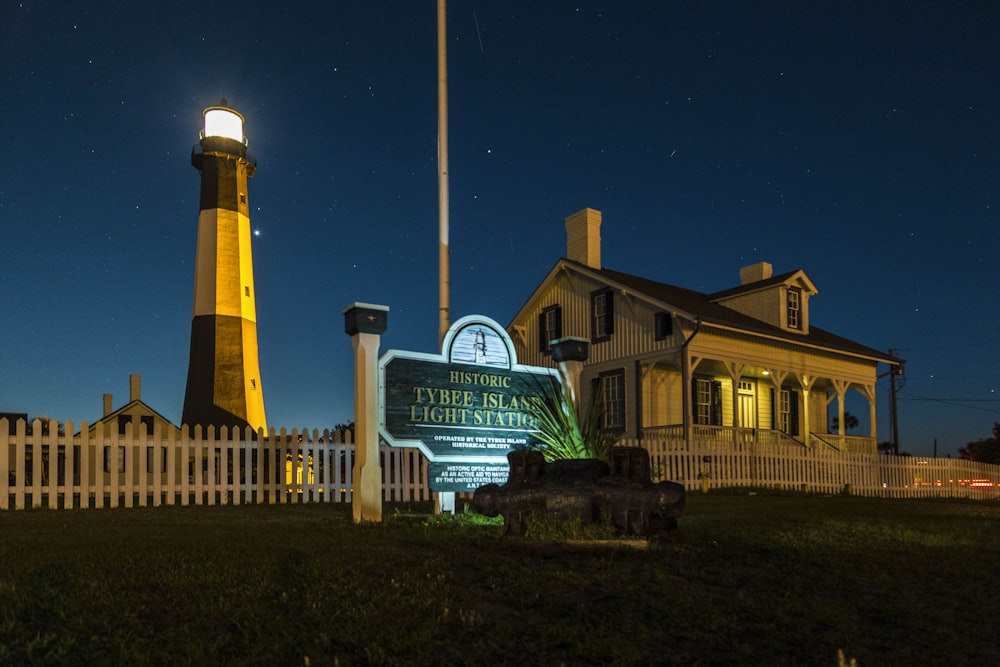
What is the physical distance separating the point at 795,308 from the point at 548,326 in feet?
29.6

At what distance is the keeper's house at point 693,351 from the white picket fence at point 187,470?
10263 millimetres

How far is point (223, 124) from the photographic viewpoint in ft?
114

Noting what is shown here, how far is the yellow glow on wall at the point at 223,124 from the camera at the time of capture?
3450cm

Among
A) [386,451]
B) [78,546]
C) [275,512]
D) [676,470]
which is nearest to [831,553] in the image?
[78,546]

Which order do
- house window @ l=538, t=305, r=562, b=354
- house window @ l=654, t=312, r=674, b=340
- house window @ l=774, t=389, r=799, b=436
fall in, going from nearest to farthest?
house window @ l=654, t=312, r=674, b=340 → house window @ l=538, t=305, r=562, b=354 → house window @ l=774, t=389, r=799, b=436

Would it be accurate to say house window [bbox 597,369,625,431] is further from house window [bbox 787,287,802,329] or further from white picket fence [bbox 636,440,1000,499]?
house window [bbox 787,287,802,329]

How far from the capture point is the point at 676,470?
2009 centimetres

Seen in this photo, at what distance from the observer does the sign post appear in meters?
10.1

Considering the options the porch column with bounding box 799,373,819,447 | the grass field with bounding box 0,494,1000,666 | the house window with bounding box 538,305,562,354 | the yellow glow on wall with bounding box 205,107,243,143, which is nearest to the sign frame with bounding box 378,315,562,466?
the grass field with bounding box 0,494,1000,666

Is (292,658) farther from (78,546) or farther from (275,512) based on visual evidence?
(275,512)

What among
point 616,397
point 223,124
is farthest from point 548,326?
point 223,124

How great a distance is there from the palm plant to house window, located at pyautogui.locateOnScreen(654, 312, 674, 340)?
582 inches

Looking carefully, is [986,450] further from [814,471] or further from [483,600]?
[483,600]

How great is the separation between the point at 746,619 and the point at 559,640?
1.36m
